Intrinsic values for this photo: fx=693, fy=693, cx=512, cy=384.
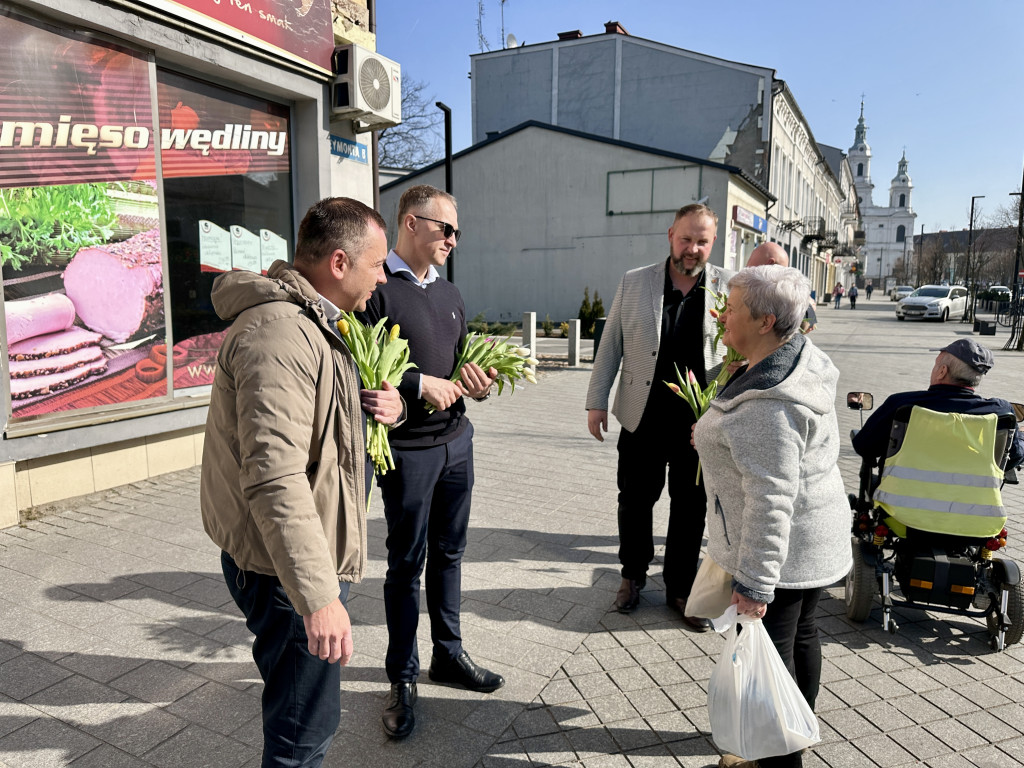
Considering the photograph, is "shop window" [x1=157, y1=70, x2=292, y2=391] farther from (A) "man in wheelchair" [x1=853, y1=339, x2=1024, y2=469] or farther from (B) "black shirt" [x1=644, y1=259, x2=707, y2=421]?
(A) "man in wheelchair" [x1=853, y1=339, x2=1024, y2=469]

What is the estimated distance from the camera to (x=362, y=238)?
2008mm

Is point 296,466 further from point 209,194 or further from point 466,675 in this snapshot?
point 209,194

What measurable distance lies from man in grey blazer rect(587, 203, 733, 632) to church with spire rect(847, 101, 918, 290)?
136 metres

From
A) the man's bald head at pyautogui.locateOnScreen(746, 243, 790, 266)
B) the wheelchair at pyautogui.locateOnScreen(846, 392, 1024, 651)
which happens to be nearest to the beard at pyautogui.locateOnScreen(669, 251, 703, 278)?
the man's bald head at pyautogui.locateOnScreen(746, 243, 790, 266)

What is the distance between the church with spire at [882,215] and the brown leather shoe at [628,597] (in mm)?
136049

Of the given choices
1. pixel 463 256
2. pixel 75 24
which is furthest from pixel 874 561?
pixel 463 256

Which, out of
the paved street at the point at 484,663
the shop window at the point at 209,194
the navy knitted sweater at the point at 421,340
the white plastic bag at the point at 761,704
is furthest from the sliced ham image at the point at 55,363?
the white plastic bag at the point at 761,704

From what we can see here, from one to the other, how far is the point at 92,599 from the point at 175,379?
2867 millimetres

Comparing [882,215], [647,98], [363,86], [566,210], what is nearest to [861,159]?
[882,215]

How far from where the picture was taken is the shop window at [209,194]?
6.05 metres

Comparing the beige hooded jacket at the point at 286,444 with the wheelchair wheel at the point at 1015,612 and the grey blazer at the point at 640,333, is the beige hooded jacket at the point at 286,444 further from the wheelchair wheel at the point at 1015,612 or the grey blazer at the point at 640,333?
the wheelchair wheel at the point at 1015,612

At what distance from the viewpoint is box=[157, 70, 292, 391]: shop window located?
19.9 ft

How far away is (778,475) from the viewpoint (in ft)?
6.80

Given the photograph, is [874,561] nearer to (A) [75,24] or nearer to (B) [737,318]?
(B) [737,318]
